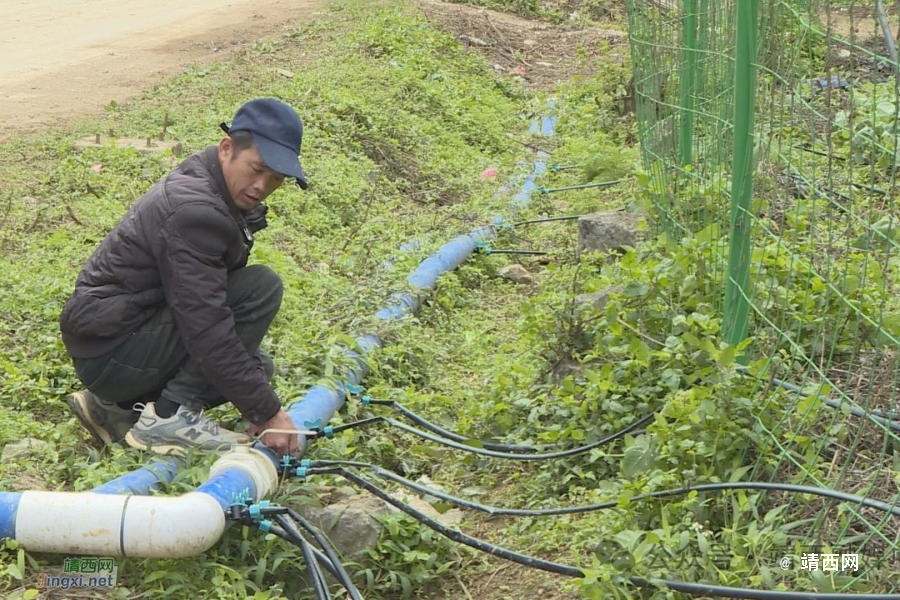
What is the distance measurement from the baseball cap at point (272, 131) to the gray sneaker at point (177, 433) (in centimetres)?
94

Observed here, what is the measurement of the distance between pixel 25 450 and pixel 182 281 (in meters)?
0.84

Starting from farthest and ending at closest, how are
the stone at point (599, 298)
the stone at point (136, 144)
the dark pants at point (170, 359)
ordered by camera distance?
the stone at point (136, 144) → the stone at point (599, 298) → the dark pants at point (170, 359)

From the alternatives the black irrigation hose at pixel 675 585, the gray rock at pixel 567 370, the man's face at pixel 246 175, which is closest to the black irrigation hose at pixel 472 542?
the black irrigation hose at pixel 675 585

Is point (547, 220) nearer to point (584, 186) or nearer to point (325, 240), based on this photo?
point (584, 186)

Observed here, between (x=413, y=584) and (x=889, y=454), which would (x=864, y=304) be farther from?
(x=413, y=584)

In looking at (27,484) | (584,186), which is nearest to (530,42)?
(584,186)

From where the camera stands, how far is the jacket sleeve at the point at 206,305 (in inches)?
129

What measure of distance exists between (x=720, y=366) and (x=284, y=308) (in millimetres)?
2271

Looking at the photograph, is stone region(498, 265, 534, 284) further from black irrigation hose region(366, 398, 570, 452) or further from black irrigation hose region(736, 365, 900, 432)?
black irrigation hose region(736, 365, 900, 432)

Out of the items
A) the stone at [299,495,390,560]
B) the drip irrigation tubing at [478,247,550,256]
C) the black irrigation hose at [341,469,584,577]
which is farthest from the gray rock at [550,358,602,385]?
the drip irrigation tubing at [478,247,550,256]

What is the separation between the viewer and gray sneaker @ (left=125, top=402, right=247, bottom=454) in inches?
140

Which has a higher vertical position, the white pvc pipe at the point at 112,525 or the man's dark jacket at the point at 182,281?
the man's dark jacket at the point at 182,281

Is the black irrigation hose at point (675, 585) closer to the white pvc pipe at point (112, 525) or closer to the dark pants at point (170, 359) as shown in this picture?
the white pvc pipe at point (112, 525)

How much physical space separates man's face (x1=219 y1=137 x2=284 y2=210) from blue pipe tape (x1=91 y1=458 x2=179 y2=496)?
916 millimetres
